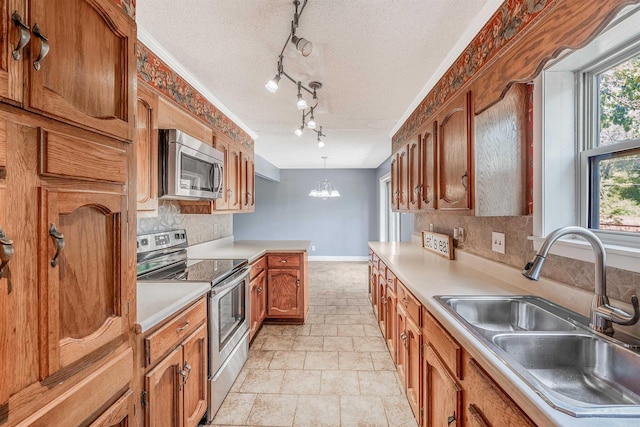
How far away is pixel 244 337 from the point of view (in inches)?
102

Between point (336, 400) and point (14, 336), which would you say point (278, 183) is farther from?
point (14, 336)

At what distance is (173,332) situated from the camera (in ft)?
A: 4.88

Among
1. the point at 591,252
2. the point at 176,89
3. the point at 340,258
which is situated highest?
the point at 176,89

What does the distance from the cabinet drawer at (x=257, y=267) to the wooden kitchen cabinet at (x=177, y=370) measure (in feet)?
→ 3.60

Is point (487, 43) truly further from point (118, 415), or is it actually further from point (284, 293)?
point (284, 293)

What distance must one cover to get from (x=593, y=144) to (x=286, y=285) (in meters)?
2.86

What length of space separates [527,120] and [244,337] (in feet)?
8.32

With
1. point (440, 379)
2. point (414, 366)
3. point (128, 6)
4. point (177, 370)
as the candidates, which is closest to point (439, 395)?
point (440, 379)

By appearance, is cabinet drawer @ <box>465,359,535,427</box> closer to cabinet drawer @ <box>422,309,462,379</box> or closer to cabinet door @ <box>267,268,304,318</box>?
cabinet drawer @ <box>422,309,462,379</box>

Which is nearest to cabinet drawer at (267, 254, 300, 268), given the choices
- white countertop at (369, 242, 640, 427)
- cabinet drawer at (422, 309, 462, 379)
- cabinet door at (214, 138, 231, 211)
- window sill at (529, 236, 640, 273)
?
cabinet door at (214, 138, 231, 211)

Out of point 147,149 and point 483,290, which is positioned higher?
point 147,149

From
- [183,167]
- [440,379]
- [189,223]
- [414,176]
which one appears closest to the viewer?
[440,379]

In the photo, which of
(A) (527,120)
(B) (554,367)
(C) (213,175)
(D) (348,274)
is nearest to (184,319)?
(C) (213,175)

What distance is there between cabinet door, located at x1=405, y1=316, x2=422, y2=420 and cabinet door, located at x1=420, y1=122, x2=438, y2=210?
91 cm
